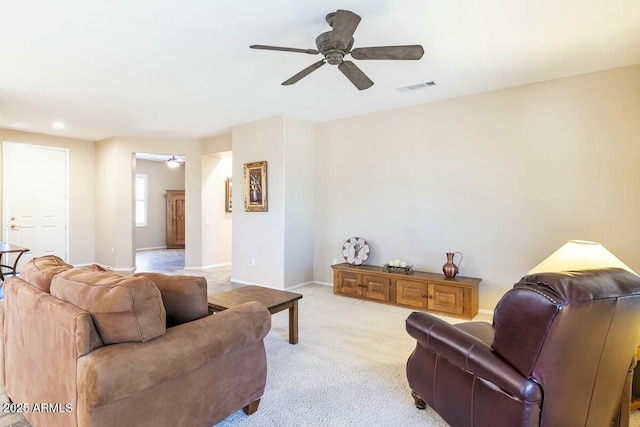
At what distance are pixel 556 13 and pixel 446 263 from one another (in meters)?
2.75

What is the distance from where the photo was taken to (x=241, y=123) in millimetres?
5762

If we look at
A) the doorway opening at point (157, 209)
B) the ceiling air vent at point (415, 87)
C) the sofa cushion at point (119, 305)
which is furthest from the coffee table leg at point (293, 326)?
the doorway opening at point (157, 209)

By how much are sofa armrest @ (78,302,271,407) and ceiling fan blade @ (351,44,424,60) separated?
197 cm

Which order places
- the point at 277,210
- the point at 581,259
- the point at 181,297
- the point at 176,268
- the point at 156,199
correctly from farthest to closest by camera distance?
the point at 156,199
the point at 176,268
the point at 277,210
the point at 581,259
the point at 181,297

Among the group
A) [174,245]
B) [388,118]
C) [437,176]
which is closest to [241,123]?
[388,118]

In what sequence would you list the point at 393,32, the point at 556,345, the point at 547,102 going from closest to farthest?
the point at 556,345
the point at 393,32
the point at 547,102

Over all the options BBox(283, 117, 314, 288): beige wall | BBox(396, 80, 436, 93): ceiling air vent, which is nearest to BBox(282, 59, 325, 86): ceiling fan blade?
BBox(396, 80, 436, 93): ceiling air vent

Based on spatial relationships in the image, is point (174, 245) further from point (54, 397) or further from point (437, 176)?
point (54, 397)

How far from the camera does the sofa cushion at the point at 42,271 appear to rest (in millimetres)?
1825

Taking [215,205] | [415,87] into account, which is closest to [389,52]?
[415,87]

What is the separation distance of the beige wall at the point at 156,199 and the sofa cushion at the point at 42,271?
28.3 ft

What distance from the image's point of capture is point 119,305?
56.0 inches

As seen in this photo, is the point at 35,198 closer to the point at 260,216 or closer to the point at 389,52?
the point at 260,216

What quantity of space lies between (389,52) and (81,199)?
24.7 feet
